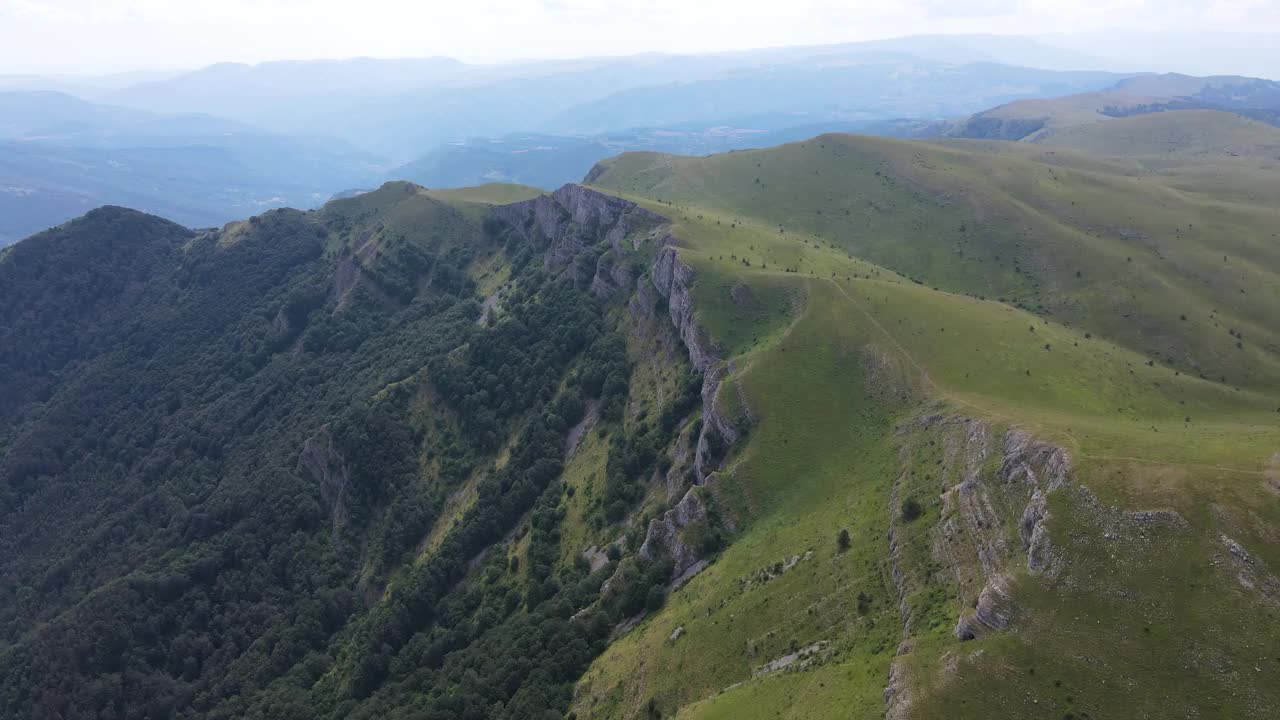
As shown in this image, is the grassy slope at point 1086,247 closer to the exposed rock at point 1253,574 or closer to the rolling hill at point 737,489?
the rolling hill at point 737,489

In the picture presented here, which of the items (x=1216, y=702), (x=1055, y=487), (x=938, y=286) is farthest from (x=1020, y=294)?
(x=1216, y=702)

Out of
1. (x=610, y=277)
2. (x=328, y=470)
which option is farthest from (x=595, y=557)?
(x=328, y=470)

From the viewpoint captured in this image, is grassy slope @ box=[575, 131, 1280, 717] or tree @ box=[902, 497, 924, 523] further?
tree @ box=[902, 497, 924, 523]

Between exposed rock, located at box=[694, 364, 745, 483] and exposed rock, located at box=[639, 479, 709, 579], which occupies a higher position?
exposed rock, located at box=[694, 364, 745, 483]

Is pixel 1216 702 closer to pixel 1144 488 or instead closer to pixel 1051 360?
pixel 1144 488

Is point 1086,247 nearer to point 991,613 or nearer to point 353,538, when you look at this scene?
point 991,613

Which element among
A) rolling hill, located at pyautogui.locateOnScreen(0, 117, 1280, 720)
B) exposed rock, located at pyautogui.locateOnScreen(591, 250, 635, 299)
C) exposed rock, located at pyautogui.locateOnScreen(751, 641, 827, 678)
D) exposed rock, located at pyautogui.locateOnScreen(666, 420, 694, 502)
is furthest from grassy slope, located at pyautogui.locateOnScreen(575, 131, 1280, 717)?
exposed rock, located at pyautogui.locateOnScreen(591, 250, 635, 299)

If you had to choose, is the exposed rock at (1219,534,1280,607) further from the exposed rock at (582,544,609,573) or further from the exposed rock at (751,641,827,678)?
the exposed rock at (582,544,609,573)
